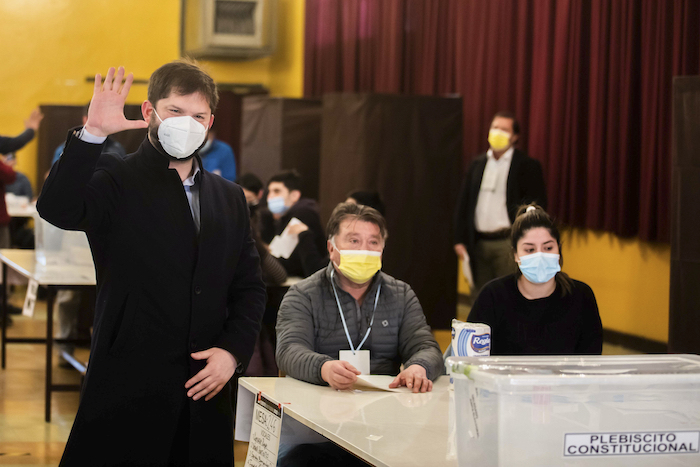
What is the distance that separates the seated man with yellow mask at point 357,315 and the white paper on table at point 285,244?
1.85 metres

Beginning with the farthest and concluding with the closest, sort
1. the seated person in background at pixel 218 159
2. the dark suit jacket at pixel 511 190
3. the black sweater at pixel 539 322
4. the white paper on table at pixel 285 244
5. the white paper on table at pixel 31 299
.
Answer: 1. the seated person in background at pixel 218 159
2. the dark suit jacket at pixel 511 190
3. the white paper on table at pixel 285 244
4. the white paper on table at pixel 31 299
5. the black sweater at pixel 539 322

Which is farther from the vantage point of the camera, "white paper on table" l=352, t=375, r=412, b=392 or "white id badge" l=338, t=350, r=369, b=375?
"white id badge" l=338, t=350, r=369, b=375

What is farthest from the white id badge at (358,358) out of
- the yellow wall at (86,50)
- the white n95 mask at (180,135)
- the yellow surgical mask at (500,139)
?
the yellow wall at (86,50)

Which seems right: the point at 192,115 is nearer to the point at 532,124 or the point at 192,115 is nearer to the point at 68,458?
the point at 68,458

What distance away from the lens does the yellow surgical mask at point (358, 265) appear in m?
2.46

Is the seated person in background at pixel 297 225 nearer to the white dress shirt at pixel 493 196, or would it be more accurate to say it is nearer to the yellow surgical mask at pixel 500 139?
the white dress shirt at pixel 493 196

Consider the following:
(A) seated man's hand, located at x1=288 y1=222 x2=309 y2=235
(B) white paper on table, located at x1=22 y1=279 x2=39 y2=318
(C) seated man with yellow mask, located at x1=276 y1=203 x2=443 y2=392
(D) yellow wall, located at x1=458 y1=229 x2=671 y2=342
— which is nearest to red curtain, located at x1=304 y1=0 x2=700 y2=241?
(D) yellow wall, located at x1=458 y1=229 x2=671 y2=342

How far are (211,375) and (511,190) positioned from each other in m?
3.48

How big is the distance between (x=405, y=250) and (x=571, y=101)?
1.60 meters

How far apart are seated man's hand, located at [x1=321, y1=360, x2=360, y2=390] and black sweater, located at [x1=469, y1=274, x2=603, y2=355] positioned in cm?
58

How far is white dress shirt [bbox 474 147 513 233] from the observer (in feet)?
16.6

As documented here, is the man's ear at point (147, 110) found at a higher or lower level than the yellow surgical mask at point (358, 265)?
higher

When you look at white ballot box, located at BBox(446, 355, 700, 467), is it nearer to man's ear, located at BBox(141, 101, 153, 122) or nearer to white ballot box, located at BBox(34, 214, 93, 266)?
man's ear, located at BBox(141, 101, 153, 122)

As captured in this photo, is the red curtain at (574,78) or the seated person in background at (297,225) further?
the red curtain at (574,78)
